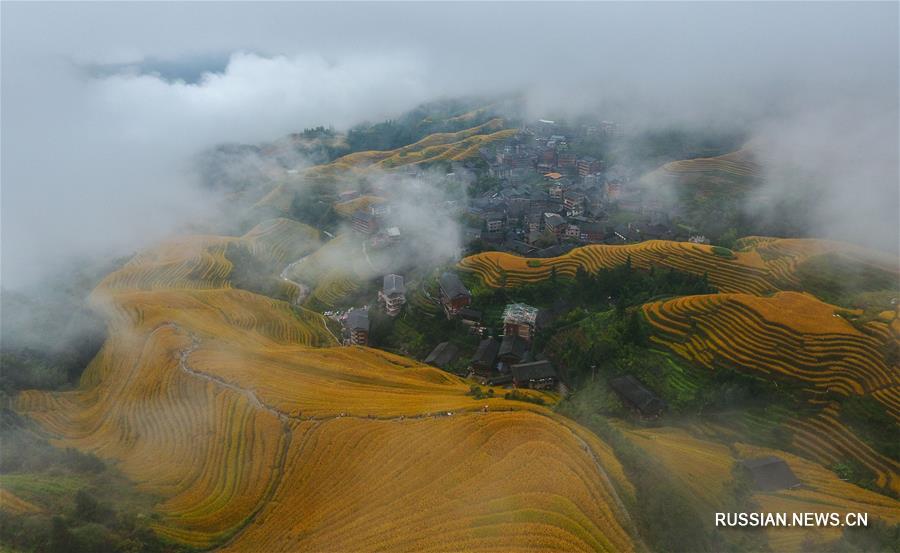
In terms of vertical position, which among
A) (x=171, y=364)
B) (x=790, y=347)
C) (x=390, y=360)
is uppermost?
(x=171, y=364)

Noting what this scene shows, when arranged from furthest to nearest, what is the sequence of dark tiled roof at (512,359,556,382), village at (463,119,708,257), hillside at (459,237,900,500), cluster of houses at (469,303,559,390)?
1. village at (463,119,708,257)
2. cluster of houses at (469,303,559,390)
3. dark tiled roof at (512,359,556,382)
4. hillside at (459,237,900,500)

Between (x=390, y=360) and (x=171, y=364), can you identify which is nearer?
(x=171, y=364)

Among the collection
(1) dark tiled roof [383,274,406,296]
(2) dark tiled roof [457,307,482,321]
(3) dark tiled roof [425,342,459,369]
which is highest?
(1) dark tiled roof [383,274,406,296]

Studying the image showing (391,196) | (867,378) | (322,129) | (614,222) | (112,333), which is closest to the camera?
(867,378)

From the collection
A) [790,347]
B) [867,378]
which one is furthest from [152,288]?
[867,378]

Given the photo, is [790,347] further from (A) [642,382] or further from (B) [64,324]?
(B) [64,324]

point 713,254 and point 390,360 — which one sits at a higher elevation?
point 713,254

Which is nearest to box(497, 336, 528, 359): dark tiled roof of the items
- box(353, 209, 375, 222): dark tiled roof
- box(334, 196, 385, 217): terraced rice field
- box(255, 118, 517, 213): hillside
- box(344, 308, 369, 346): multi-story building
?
box(344, 308, 369, 346): multi-story building

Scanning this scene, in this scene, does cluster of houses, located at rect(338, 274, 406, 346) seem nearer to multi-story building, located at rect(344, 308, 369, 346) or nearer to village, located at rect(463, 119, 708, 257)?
multi-story building, located at rect(344, 308, 369, 346)
